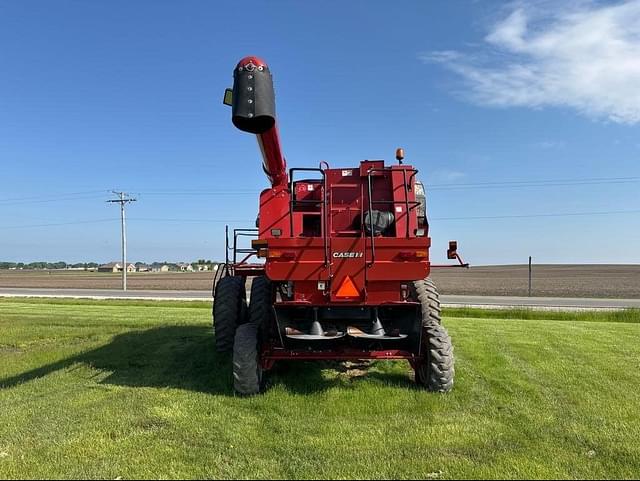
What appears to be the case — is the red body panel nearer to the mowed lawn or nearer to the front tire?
the front tire

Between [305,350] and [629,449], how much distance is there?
3323mm

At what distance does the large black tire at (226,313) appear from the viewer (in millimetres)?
8047

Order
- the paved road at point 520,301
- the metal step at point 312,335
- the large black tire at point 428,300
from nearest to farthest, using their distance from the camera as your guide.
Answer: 1. the metal step at point 312,335
2. the large black tire at point 428,300
3. the paved road at point 520,301

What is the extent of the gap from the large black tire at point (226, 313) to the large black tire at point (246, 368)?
174 cm

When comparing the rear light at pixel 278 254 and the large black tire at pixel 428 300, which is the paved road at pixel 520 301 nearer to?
the large black tire at pixel 428 300

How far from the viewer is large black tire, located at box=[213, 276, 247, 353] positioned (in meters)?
8.05

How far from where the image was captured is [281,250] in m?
6.16

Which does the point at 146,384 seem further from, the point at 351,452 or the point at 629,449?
the point at 629,449

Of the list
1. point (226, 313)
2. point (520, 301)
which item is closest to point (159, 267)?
point (520, 301)

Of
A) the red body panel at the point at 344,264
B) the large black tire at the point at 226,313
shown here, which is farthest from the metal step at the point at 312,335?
the large black tire at the point at 226,313

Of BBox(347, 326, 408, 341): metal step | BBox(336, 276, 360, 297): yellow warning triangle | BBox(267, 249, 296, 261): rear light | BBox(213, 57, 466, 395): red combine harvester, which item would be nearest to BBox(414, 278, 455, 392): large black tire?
BBox(213, 57, 466, 395): red combine harvester

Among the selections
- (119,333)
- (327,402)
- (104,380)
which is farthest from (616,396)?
(119,333)

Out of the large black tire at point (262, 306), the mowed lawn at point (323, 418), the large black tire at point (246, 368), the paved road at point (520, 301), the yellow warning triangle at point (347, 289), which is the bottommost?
the paved road at point (520, 301)

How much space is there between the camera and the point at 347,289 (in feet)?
20.4
